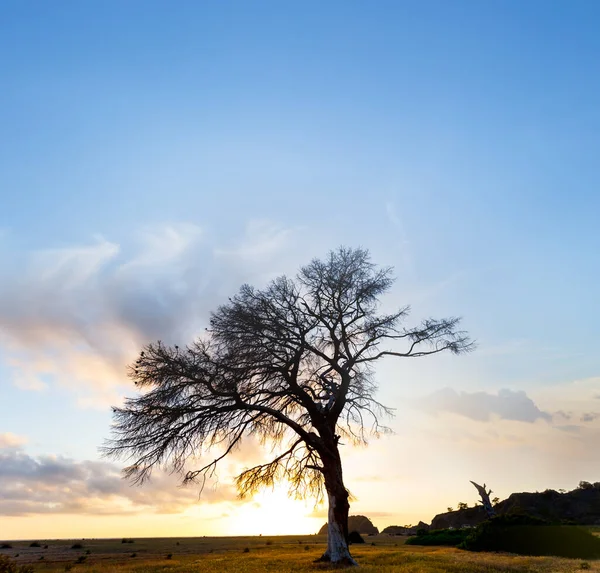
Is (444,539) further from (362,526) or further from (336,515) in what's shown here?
(362,526)

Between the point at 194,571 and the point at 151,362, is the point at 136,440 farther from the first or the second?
the point at 194,571

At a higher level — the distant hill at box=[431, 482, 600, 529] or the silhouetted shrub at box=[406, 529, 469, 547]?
the distant hill at box=[431, 482, 600, 529]

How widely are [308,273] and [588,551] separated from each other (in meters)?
20.3

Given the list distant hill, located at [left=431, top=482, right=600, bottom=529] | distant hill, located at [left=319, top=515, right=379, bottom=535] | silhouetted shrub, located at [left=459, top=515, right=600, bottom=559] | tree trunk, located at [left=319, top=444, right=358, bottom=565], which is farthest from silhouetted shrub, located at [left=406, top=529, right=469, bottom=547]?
distant hill, located at [left=319, top=515, right=379, bottom=535]

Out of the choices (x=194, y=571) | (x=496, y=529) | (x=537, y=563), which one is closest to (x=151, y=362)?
(x=194, y=571)

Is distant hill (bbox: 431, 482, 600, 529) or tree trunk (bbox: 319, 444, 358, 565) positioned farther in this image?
distant hill (bbox: 431, 482, 600, 529)

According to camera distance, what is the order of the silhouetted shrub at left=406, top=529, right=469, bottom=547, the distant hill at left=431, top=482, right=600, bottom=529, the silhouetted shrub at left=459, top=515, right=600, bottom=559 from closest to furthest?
the silhouetted shrub at left=459, top=515, right=600, bottom=559 < the silhouetted shrub at left=406, top=529, right=469, bottom=547 < the distant hill at left=431, top=482, right=600, bottom=529

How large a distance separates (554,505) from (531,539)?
133ft

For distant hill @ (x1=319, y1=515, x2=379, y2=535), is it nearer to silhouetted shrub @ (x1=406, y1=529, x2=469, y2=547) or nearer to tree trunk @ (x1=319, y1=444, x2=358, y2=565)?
silhouetted shrub @ (x1=406, y1=529, x2=469, y2=547)

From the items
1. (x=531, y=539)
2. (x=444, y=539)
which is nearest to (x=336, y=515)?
(x=531, y=539)

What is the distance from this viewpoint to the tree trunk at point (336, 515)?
22.5 metres

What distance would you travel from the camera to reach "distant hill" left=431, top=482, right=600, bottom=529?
58.8 meters

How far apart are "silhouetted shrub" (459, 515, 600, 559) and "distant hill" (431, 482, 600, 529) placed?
30.2 meters

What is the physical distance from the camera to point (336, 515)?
23297 mm
